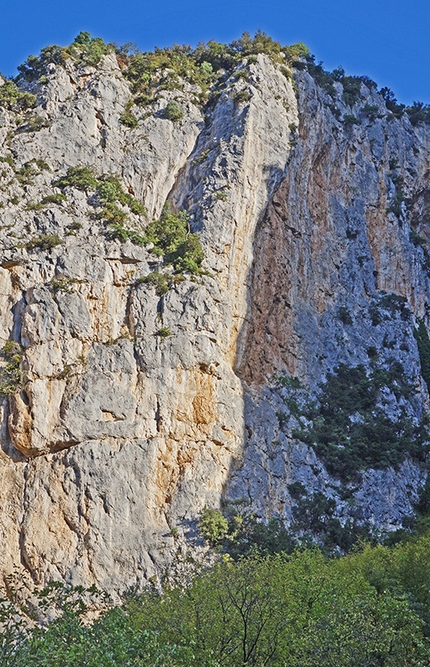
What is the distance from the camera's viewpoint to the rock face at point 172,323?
37656 mm

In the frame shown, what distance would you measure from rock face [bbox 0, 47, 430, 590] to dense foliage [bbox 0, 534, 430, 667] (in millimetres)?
6411

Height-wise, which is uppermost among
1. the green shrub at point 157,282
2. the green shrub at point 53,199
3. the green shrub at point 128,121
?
the green shrub at point 128,121

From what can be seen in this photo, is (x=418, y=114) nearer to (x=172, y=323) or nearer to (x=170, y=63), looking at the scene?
(x=170, y=63)

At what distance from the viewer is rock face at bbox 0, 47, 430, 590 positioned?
3766cm

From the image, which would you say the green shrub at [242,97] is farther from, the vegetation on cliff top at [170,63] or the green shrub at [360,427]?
the green shrub at [360,427]

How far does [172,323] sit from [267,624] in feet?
63.5

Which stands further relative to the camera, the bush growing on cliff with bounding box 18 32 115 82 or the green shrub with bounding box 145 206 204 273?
the bush growing on cliff with bounding box 18 32 115 82

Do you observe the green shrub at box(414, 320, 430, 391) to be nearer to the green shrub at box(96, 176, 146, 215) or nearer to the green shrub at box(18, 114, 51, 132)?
the green shrub at box(96, 176, 146, 215)

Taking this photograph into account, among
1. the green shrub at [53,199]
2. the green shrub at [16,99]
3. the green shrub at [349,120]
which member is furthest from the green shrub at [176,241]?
the green shrub at [349,120]

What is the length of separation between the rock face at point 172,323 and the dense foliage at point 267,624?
21.0 feet

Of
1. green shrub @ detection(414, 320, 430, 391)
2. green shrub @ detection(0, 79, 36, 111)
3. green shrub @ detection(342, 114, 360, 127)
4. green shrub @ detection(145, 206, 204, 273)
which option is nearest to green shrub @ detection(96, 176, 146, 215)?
green shrub @ detection(145, 206, 204, 273)

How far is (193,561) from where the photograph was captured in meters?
35.9

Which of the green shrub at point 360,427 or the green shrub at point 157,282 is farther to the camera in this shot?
the green shrub at point 360,427

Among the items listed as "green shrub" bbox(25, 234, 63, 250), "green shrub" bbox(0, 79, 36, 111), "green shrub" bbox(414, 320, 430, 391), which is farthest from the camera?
"green shrub" bbox(414, 320, 430, 391)
